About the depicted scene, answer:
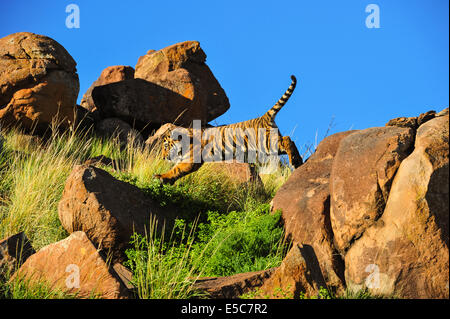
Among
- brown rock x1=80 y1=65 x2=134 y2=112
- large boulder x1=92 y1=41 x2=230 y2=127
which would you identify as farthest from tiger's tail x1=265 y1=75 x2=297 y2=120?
brown rock x1=80 y1=65 x2=134 y2=112

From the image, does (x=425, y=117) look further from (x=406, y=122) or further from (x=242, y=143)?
(x=242, y=143)

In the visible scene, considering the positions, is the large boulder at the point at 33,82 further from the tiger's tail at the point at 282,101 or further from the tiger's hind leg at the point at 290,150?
the tiger's hind leg at the point at 290,150

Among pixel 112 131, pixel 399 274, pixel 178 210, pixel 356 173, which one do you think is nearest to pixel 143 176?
pixel 178 210

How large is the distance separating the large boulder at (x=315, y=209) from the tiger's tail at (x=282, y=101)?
2559mm

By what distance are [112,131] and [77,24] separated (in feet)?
29.7

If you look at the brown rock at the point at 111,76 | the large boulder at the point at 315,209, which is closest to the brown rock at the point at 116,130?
the brown rock at the point at 111,76

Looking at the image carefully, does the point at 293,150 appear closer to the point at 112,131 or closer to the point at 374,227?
the point at 374,227

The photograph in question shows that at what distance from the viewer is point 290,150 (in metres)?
9.56

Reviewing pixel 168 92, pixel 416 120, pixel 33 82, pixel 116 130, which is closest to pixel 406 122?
pixel 416 120

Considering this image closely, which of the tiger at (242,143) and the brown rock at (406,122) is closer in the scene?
the brown rock at (406,122)

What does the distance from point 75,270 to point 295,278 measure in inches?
89.2

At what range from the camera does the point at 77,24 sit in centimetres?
773

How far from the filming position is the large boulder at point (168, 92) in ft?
56.9

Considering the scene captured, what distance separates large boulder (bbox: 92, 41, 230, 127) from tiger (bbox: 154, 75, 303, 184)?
20.5ft
